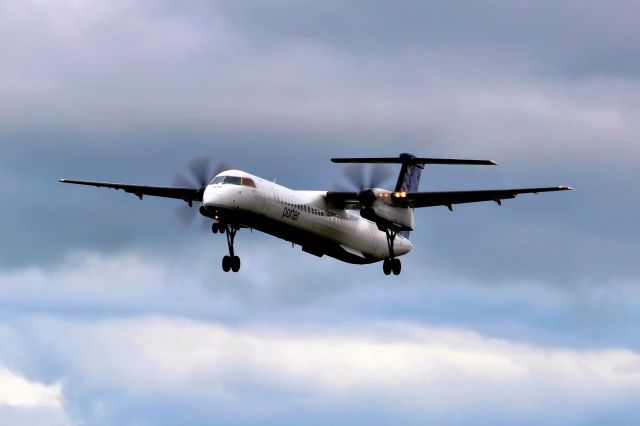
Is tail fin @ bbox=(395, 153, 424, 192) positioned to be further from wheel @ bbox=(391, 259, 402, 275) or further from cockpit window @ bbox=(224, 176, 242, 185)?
cockpit window @ bbox=(224, 176, 242, 185)

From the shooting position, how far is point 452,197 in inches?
2810

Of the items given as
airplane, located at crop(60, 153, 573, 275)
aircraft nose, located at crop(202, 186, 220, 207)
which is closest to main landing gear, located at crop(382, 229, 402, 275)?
airplane, located at crop(60, 153, 573, 275)

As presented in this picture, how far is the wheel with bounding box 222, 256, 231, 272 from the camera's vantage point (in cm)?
7119

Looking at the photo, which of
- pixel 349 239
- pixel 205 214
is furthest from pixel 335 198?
pixel 205 214

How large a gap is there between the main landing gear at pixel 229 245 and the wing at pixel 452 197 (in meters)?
8.15

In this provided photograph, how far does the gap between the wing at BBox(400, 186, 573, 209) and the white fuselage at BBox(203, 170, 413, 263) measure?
8.87ft

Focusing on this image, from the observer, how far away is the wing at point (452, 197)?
6906 cm

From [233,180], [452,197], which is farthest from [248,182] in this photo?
[452,197]

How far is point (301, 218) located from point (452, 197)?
7.33 metres

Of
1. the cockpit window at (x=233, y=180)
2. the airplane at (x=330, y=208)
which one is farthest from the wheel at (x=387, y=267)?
the cockpit window at (x=233, y=180)

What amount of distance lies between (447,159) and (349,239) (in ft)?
20.3

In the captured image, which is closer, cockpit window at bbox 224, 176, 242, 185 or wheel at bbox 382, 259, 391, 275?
cockpit window at bbox 224, 176, 242, 185

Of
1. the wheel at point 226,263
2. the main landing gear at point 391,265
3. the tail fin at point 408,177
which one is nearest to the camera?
the wheel at point 226,263

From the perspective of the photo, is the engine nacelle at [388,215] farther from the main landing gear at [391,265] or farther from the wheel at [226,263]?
the wheel at [226,263]
